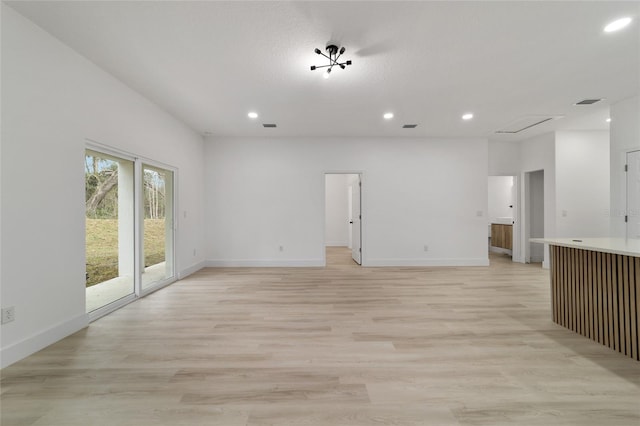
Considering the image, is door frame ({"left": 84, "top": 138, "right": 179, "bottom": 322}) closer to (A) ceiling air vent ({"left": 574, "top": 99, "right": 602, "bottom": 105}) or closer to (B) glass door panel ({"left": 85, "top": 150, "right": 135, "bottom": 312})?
(B) glass door panel ({"left": 85, "top": 150, "right": 135, "bottom": 312})

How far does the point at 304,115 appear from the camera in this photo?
4.60 meters

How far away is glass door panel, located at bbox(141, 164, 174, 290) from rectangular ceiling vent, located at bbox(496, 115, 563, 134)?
6260 millimetres

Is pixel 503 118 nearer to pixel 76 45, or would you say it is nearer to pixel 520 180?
pixel 520 180

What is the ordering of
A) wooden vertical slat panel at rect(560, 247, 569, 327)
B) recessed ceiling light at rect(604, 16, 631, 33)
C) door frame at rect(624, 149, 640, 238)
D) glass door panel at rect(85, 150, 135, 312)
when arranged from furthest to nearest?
door frame at rect(624, 149, 640, 238), glass door panel at rect(85, 150, 135, 312), wooden vertical slat panel at rect(560, 247, 569, 327), recessed ceiling light at rect(604, 16, 631, 33)

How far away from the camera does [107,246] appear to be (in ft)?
12.1

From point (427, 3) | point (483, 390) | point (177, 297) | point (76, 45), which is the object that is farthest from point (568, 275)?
point (76, 45)

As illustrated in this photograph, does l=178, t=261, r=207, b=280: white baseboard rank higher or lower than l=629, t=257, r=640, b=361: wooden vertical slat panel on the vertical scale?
lower

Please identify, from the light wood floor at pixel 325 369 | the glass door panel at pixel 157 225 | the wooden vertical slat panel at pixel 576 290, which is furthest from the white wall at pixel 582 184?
the glass door panel at pixel 157 225

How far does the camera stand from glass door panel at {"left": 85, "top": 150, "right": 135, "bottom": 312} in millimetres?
3250

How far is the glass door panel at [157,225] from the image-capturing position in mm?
4031

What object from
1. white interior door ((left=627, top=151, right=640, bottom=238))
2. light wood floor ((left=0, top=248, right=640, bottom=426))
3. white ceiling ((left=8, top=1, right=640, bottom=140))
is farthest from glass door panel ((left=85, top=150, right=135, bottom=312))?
white interior door ((left=627, top=151, right=640, bottom=238))

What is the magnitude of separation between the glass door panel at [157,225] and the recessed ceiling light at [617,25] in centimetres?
542

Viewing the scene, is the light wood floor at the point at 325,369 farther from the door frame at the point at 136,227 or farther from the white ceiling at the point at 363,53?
the white ceiling at the point at 363,53

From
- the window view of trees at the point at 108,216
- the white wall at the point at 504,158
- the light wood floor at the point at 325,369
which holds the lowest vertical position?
the light wood floor at the point at 325,369
